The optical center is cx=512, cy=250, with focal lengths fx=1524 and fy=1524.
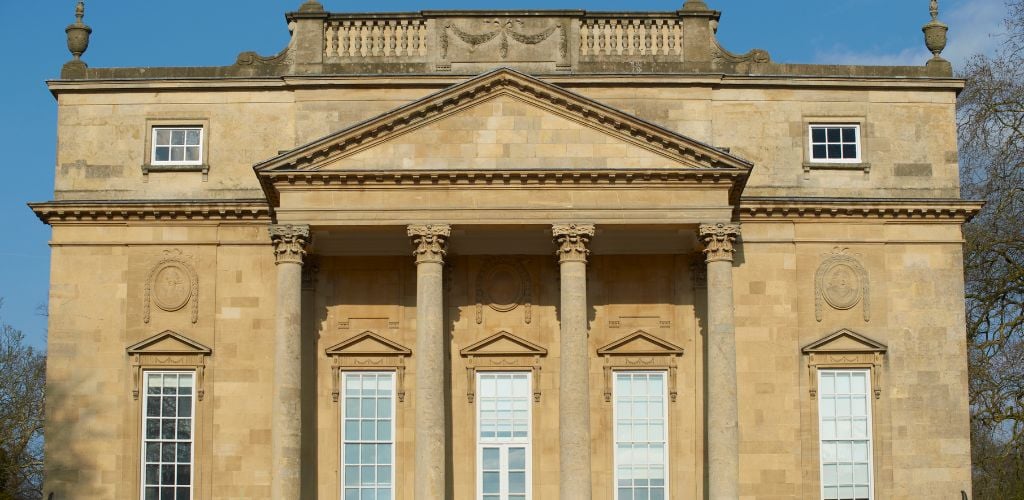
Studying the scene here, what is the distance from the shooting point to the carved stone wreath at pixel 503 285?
32531mm

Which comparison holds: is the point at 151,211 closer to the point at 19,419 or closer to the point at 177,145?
the point at 177,145

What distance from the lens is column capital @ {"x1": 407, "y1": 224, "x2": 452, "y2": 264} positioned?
30.0 meters

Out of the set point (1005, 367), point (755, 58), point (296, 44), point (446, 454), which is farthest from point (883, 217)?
point (296, 44)

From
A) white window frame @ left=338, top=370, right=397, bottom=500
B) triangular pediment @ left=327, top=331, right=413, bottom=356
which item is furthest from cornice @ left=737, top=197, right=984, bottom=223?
white window frame @ left=338, top=370, right=397, bottom=500

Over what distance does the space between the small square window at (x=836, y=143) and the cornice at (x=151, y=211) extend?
39.1 ft

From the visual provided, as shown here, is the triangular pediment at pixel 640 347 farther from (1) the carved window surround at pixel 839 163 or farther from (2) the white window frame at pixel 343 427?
(1) the carved window surround at pixel 839 163

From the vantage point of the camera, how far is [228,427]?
31641mm

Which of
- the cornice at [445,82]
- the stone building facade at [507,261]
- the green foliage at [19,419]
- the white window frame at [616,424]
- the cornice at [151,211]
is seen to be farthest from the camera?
the green foliage at [19,419]

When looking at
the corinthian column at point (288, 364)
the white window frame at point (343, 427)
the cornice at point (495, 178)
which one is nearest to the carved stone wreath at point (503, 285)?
the white window frame at point (343, 427)

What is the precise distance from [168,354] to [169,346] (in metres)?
0.17

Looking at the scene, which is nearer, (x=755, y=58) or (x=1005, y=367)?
(x=755, y=58)

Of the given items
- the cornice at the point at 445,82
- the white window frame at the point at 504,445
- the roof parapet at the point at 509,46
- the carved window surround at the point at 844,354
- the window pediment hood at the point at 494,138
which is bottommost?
the white window frame at the point at 504,445

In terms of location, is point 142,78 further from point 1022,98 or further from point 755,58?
point 1022,98

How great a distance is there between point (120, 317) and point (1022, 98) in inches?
903
